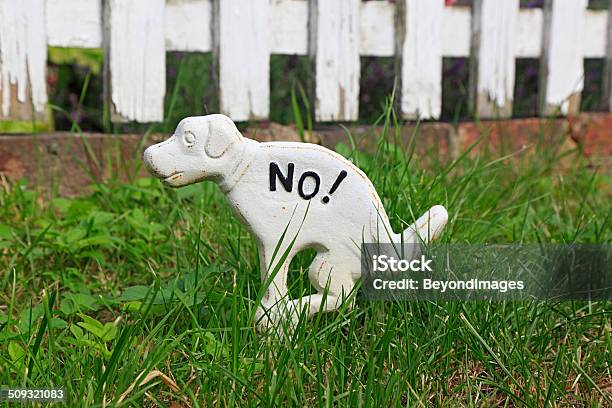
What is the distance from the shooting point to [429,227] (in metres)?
1.81

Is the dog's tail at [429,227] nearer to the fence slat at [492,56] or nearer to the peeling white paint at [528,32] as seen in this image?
the fence slat at [492,56]

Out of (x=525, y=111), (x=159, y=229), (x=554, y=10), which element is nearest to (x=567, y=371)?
(x=159, y=229)

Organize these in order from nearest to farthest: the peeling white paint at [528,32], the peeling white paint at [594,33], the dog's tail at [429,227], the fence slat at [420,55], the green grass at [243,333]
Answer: the green grass at [243,333] < the dog's tail at [429,227] < the fence slat at [420,55] < the peeling white paint at [528,32] < the peeling white paint at [594,33]

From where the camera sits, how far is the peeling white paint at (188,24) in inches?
111

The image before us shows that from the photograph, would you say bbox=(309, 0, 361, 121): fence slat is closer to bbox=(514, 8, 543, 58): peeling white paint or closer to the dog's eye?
bbox=(514, 8, 543, 58): peeling white paint

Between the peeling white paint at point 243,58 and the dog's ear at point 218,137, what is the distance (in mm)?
1227

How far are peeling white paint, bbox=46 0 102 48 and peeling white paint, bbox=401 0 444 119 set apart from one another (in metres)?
1.09

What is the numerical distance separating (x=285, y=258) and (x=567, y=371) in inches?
23.0

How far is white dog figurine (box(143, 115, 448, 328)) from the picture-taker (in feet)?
5.61

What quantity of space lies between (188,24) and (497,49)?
4.00ft

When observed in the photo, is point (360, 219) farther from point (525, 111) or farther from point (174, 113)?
point (525, 111)

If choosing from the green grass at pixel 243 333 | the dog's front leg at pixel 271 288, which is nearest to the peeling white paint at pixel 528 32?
the green grass at pixel 243 333

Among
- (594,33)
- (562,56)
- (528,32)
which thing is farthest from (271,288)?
(594,33)

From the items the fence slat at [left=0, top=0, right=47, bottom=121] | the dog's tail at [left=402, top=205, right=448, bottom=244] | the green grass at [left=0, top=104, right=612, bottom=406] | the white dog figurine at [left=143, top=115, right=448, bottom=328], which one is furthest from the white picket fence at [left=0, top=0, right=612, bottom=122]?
the dog's tail at [left=402, top=205, right=448, bottom=244]
